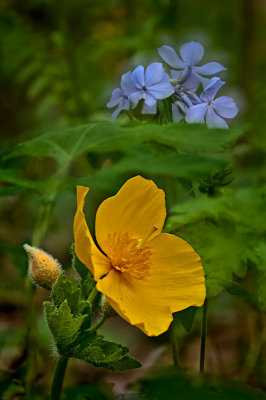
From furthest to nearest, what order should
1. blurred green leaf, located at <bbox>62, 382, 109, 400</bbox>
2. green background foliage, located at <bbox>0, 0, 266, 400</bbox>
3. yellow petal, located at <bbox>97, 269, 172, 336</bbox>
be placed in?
blurred green leaf, located at <bbox>62, 382, 109, 400</bbox>
green background foliage, located at <bbox>0, 0, 266, 400</bbox>
yellow petal, located at <bbox>97, 269, 172, 336</bbox>

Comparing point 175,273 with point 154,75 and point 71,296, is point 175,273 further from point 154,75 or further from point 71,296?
point 154,75

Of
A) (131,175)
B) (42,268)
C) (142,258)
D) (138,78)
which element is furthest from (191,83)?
(42,268)

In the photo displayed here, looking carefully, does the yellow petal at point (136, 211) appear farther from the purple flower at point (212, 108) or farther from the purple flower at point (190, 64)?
the purple flower at point (190, 64)

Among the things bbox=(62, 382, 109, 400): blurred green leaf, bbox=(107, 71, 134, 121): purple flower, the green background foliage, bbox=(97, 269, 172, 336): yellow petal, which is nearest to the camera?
bbox=(97, 269, 172, 336): yellow petal

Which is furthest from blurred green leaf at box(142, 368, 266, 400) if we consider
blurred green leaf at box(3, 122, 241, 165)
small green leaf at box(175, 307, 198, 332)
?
blurred green leaf at box(3, 122, 241, 165)

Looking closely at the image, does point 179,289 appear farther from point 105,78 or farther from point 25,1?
point 25,1

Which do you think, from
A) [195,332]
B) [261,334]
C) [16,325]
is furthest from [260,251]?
[16,325]

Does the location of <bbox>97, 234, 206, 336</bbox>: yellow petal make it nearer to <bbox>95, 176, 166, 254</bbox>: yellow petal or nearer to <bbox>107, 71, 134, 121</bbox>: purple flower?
<bbox>95, 176, 166, 254</bbox>: yellow petal
